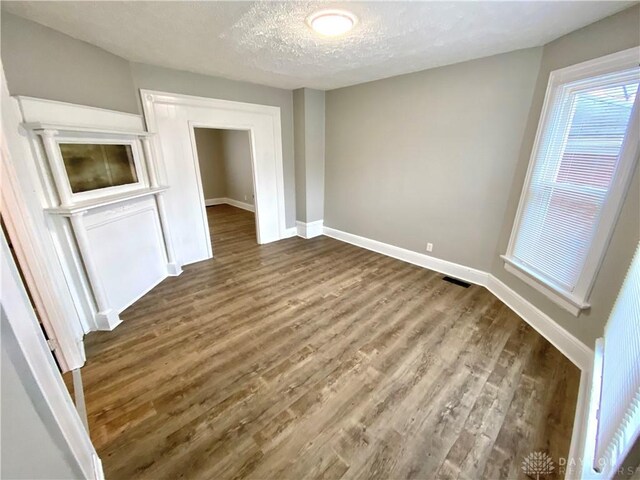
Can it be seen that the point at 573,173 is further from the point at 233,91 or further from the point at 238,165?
the point at 238,165

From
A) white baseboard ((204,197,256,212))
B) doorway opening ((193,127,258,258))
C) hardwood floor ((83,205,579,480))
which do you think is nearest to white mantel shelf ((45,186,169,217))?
hardwood floor ((83,205,579,480))

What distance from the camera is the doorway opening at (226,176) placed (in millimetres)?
6312

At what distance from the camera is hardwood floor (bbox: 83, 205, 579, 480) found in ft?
4.66

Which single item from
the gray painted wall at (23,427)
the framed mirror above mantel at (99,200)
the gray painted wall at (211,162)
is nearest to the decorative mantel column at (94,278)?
→ the framed mirror above mantel at (99,200)

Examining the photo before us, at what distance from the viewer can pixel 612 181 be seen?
5.94ft

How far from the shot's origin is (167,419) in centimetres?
162

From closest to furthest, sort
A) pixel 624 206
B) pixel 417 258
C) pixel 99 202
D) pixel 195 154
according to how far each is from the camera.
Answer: pixel 624 206 < pixel 99 202 < pixel 195 154 < pixel 417 258

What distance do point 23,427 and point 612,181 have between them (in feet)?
10.9

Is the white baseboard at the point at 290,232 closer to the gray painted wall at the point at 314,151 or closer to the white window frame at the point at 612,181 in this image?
the gray painted wall at the point at 314,151

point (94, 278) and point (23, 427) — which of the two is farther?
point (94, 278)

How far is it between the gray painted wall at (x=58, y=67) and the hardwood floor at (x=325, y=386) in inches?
80.7

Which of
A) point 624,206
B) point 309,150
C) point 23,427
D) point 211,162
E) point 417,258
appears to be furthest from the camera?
point 211,162

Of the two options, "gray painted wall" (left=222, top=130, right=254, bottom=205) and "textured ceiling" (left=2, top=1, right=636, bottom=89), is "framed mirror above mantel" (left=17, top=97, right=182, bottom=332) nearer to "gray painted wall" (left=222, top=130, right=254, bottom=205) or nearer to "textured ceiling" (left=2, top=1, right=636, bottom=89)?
"textured ceiling" (left=2, top=1, right=636, bottom=89)

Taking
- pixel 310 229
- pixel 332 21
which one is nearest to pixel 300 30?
pixel 332 21
